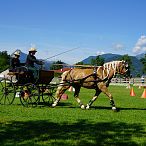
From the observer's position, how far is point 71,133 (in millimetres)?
9984

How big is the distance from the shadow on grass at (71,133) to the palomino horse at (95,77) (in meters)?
4.11

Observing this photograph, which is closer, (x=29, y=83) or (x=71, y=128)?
(x=71, y=128)

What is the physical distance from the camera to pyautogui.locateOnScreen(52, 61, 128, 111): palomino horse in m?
16.0

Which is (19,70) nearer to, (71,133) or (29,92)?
(29,92)

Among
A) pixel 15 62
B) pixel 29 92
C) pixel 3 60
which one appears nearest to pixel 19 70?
pixel 15 62

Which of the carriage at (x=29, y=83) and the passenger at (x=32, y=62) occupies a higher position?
the passenger at (x=32, y=62)

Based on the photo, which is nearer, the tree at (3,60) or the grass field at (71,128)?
the grass field at (71,128)

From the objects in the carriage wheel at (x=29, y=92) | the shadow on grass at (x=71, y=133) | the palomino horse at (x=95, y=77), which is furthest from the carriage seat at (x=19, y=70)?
the shadow on grass at (x=71, y=133)

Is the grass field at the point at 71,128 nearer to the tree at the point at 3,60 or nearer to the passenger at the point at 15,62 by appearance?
the passenger at the point at 15,62

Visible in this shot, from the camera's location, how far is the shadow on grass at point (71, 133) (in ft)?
28.9

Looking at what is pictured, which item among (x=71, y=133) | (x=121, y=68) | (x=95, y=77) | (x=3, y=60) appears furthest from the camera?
(x=3, y=60)

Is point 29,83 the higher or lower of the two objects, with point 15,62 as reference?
lower

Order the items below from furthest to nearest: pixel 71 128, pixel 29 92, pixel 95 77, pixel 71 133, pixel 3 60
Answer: pixel 3 60 → pixel 29 92 → pixel 95 77 → pixel 71 128 → pixel 71 133

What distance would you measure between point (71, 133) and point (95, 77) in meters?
6.49
